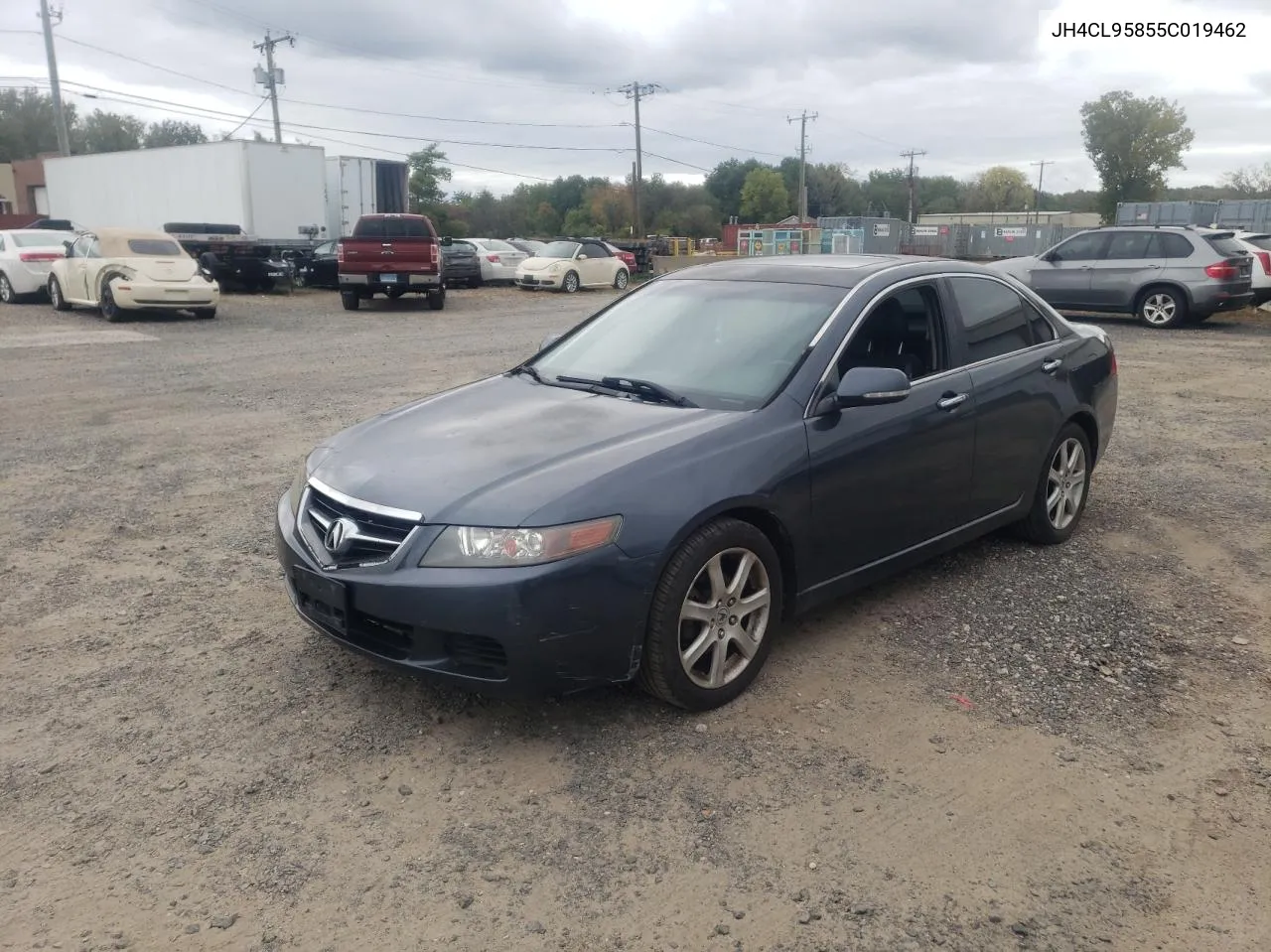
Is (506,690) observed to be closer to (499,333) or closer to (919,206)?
(499,333)

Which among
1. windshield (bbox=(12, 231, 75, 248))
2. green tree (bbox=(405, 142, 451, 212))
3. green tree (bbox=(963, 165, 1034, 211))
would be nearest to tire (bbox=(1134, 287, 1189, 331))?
windshield (bbox=(12, 231, 75, 248))

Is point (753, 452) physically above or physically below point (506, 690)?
above

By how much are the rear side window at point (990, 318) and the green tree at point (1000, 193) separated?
414 feet

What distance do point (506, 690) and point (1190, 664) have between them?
2822 mm

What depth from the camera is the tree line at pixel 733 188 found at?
73.3m

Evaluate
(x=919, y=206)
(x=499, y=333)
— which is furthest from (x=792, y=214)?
(x=499, y=333)

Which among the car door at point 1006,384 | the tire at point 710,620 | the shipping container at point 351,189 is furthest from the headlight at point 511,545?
the shipping container at point 351,189

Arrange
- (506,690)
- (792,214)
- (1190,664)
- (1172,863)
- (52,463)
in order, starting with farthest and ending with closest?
1. (792,214)
2. (52,463)
3. (1190,664)
4. (506,690)
5. (1172,863)

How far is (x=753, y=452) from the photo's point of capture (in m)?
3.88

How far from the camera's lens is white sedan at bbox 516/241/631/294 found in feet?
90.3

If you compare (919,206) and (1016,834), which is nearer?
(1016,834)

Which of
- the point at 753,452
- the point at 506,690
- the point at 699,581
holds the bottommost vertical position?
the point at 506,690

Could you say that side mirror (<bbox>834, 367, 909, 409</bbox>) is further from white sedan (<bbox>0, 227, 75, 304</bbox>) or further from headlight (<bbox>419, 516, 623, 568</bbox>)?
white sedan (<bbox>0, 227, 75, 304</bbox>)

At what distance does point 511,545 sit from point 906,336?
7.68ft
